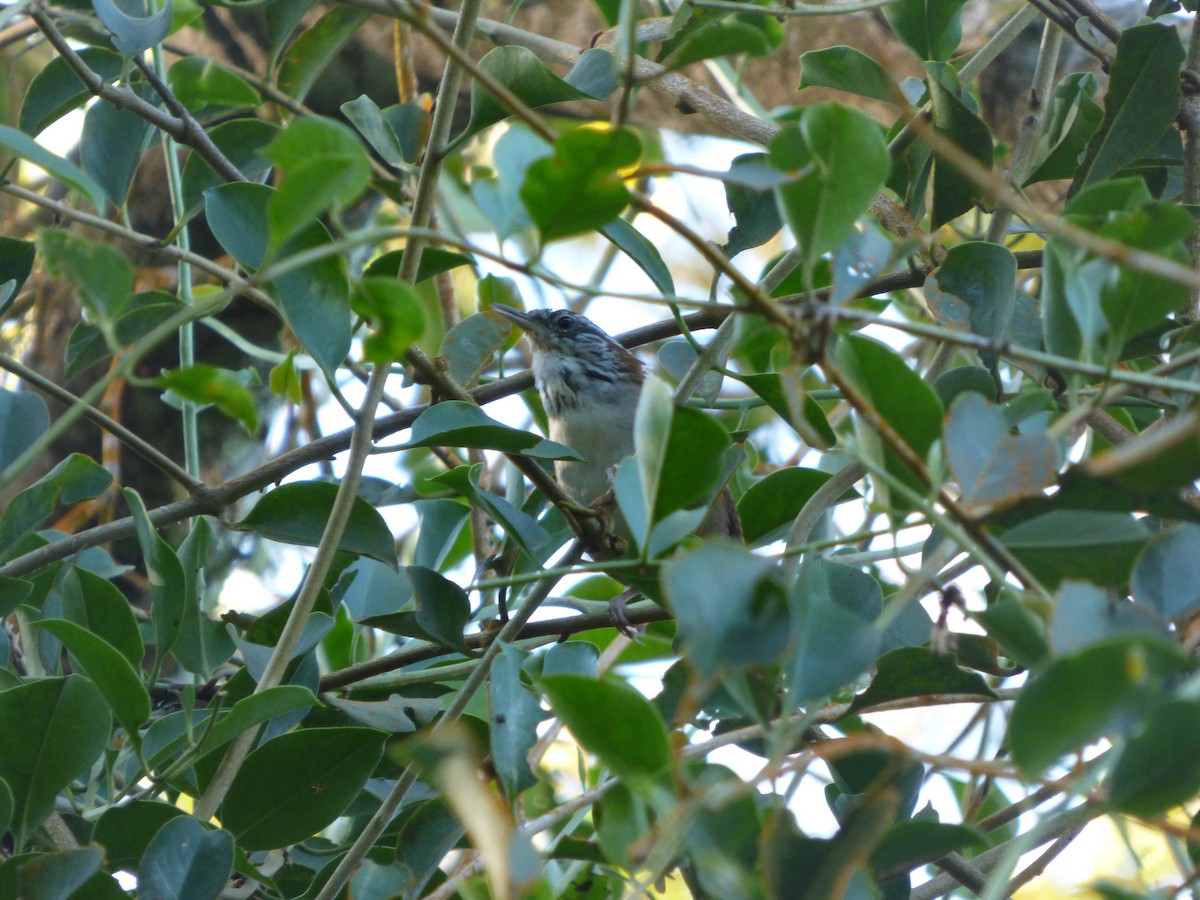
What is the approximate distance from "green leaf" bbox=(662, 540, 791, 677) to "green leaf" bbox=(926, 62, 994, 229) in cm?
100

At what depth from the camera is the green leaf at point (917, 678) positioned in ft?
4.46

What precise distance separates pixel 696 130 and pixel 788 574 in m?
3.80

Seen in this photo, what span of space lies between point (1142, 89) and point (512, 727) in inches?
52.4

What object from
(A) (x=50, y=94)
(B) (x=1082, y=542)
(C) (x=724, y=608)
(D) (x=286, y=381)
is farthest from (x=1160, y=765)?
(A) (x=50, y=94)

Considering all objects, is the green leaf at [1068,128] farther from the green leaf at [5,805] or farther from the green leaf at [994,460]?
the green leaf at [5,805]

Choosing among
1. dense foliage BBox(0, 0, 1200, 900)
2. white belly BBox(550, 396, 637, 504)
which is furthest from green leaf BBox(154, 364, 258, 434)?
white belly BBox(550, 396, 637, 504)

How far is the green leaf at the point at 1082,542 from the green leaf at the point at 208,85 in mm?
1683

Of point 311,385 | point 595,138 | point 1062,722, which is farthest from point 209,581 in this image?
point 1062,722

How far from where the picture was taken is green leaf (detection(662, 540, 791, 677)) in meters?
0.90

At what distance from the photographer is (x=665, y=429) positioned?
1.19m

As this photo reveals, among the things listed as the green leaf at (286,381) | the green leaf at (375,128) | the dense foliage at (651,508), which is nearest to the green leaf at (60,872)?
the dense foliage at (651,508)

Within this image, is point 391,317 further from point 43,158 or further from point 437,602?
point 437,602

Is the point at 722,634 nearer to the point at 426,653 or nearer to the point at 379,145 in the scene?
the point at 426,653

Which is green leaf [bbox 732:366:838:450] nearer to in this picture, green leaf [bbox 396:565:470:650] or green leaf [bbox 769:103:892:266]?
green leaf [bbox 769:103:892:266]
